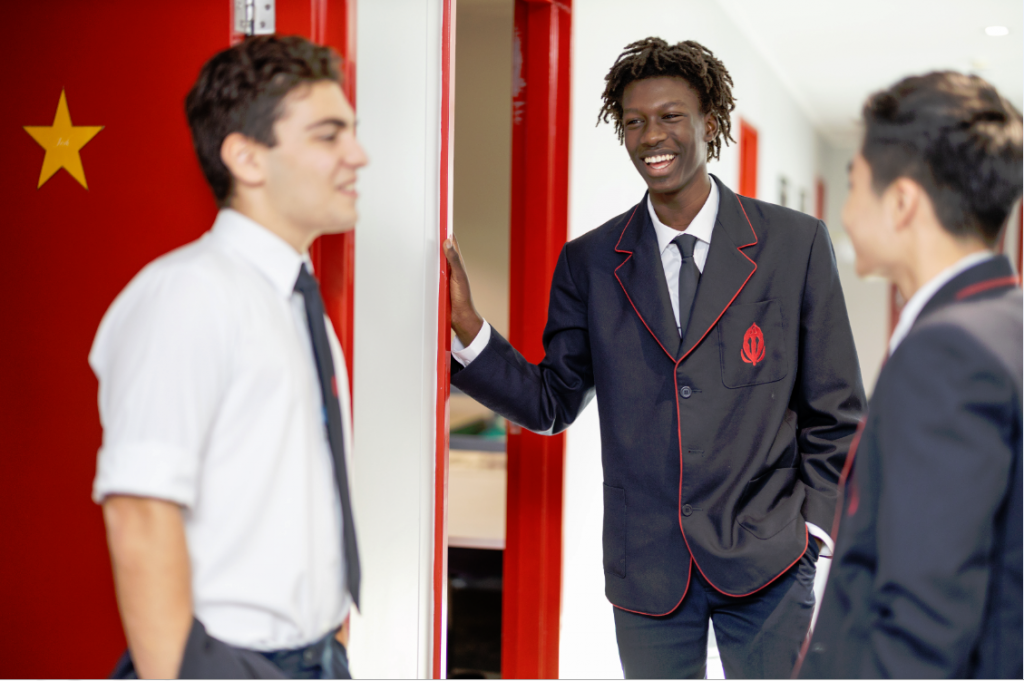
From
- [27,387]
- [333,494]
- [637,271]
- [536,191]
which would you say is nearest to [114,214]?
[27,387]

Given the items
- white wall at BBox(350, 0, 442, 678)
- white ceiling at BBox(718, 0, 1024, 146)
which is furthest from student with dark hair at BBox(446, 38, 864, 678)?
white ceiling at BBox(718, 0, 1024, 146)

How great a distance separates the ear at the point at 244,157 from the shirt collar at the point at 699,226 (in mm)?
1001

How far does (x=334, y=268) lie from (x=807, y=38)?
13.5 feet

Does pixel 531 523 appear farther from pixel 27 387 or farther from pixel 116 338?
pixel 116 338

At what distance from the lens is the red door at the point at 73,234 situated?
131 centimetres

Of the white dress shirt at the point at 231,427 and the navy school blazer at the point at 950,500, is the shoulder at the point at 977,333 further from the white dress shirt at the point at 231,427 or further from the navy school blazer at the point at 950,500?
the white dress shirt at the point at 231,427

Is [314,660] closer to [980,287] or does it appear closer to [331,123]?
[331,123]

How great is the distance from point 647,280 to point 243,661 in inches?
45.0

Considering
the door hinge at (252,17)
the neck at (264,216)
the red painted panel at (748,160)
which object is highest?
the red painted panel at (748,160)


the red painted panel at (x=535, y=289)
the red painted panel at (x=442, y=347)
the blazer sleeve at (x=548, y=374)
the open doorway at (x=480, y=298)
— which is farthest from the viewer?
the open doorway at (x=480, y=298)

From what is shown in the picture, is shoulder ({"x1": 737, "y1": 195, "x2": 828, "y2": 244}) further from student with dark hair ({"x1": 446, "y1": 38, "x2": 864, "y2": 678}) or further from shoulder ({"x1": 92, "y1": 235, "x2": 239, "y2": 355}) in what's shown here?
shoulder ({"x1": 92, "y1": 235, "x2": 239, "y2": 355})

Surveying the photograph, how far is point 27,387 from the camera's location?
1392 mm

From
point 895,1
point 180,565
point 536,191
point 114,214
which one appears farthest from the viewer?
point 895,1

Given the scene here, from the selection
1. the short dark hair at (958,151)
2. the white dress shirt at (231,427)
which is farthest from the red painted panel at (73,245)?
the short dark hair at (958,151)
